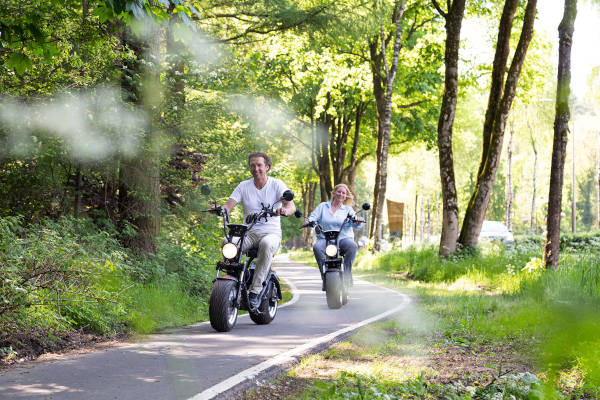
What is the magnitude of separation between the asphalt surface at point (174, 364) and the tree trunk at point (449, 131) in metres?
9.83

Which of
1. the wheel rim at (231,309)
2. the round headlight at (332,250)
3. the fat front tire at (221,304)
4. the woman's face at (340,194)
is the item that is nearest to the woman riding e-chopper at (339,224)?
the woman's face at (340,194)

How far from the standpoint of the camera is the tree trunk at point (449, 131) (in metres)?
18.5

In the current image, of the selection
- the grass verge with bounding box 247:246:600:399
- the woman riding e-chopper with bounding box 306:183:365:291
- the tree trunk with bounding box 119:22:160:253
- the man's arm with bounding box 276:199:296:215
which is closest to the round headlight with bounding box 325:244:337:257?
the woman riding e-chopper with bounding box 306:183:365:291

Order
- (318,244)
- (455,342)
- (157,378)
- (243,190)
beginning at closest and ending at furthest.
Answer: (157,378), (455,342), (243,190), (318,244)

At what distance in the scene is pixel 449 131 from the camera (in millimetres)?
18766

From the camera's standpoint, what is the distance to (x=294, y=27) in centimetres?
1433

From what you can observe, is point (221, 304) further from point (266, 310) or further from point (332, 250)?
point (332, 250)

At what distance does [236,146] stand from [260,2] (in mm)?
3358

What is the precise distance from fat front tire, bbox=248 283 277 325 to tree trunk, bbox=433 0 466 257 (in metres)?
10.4

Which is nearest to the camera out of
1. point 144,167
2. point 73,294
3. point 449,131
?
point 73,294

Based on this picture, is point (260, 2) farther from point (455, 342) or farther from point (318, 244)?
point (455, 342)

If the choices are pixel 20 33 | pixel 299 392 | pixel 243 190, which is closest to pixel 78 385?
pixel 299 392

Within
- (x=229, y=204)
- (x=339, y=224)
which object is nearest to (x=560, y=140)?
(x=339, y=224)

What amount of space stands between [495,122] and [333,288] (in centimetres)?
929
